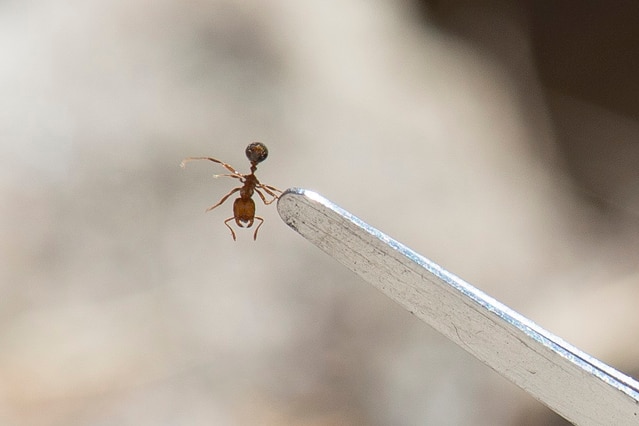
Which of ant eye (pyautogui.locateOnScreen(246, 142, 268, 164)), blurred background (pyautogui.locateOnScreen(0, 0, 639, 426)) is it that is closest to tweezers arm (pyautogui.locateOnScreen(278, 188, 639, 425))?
ant eye (pyautogui.locateOnScreen(246, 142, 268, 164))

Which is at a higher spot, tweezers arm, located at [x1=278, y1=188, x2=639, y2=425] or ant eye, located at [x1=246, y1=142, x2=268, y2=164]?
tweezers arm, located at [x1=278, y1=188, x2=639, y2=425]

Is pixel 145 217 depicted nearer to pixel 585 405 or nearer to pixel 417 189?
pixel 417 189

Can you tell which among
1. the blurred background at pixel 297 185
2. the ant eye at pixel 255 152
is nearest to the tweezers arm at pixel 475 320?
the ant eye at pixel 255 152

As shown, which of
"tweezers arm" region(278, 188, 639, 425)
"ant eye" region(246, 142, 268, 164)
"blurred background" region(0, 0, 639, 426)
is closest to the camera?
"tweezers arm" region(278, 188, 639, 425)

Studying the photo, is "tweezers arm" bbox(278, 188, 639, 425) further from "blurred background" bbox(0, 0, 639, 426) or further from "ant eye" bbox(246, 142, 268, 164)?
"blurred background" bbox(0, 0, 639, 426)

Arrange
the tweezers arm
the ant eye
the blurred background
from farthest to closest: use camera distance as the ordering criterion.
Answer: the blurred background < the ant eye < the tweezers arm
